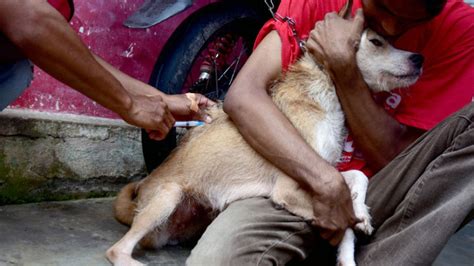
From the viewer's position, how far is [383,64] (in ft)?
9.27

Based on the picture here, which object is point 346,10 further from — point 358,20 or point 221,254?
point 221,254

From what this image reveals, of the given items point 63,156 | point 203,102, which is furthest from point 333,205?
point 63,156

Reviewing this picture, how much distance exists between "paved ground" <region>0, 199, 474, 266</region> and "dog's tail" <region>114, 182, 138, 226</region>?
0.27ft

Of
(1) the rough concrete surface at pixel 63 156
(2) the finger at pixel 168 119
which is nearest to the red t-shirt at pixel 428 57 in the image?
(2) the finger at pixel 168 119

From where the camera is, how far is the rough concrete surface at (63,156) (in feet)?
11.2

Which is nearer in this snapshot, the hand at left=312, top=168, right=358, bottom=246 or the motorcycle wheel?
the hand at left=312, top=168, right=358, bottom=246

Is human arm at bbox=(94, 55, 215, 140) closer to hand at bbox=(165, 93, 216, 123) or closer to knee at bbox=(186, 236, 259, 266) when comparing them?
hand at bbox=(165, 93, 216, 123)

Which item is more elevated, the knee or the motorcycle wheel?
the motorcycle wheel

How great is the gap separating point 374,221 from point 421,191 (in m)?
0.28

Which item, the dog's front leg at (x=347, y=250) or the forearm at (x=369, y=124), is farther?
the forearm at (x=369, y=124)

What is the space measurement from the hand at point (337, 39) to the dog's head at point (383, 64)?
94 millimetres

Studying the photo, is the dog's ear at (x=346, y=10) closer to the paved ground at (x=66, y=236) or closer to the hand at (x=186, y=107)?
the hand at (x=186, y=107)

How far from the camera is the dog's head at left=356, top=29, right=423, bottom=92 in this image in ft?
9.04

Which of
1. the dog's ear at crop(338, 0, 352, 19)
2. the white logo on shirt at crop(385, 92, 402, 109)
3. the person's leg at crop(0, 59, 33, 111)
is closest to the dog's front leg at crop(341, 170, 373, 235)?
the white logo on shirt at crop(385, 92, 402, 109)
